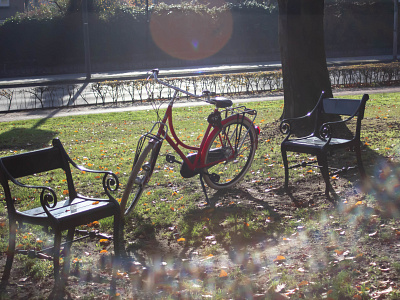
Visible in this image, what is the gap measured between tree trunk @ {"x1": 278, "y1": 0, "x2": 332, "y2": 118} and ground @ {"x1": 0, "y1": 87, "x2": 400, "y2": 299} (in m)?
3.69

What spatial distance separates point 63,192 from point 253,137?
2.43 m

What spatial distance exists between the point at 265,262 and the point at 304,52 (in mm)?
5500

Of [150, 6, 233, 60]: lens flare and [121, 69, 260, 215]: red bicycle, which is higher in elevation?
[150, 6, 233, 60]: lens flare

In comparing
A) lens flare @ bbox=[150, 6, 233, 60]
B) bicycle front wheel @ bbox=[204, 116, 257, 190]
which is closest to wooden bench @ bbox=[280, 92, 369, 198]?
bicycle front wheel @ bbox=[204, 116, 257, 190]

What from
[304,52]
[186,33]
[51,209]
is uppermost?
[186,33]

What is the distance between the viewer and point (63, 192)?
246 inches

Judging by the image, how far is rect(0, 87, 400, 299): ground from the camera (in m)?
3.50

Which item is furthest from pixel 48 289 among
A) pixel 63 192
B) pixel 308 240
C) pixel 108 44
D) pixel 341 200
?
pixel 108 44

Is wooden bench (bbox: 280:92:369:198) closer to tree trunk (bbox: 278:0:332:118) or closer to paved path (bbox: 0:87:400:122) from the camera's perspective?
tree trunk (bbox: 278:0:332:118)

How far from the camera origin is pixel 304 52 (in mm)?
8664

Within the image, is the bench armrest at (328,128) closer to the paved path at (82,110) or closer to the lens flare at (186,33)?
the paved path at (82,110)

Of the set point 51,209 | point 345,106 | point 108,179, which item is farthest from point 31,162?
point 345,106

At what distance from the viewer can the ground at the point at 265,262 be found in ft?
11.5

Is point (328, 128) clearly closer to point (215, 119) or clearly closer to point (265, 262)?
point (215, 119)
